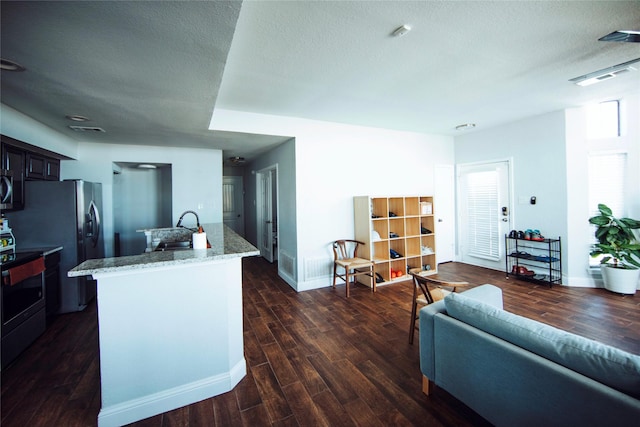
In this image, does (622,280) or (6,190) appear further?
(622,280)

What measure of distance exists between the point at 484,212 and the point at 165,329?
215 inches

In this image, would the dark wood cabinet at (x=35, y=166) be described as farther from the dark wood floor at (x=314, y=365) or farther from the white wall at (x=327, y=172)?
the white wall at (x=327, y=172)

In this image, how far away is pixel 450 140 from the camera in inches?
228

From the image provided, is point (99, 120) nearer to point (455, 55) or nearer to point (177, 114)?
point (177, 114)

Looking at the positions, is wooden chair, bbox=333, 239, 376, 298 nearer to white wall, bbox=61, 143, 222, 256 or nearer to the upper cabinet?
white wall, bbox=61, 143, 222, 256

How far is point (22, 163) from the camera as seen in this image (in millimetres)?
3096

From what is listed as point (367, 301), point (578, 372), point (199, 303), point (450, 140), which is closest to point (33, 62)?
point (199, 303)

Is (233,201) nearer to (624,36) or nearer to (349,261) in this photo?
(349,261)

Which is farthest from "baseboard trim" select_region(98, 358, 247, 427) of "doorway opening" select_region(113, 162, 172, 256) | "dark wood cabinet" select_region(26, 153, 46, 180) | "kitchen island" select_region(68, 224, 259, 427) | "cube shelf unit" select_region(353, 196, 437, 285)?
"doorway opening" select_region(113, 162, 172, 256)

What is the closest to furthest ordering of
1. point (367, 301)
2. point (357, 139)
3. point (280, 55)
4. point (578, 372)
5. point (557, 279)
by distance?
point (578, 372), point (280, 55), point (367, 301), point (557, 279), point (357, 139)

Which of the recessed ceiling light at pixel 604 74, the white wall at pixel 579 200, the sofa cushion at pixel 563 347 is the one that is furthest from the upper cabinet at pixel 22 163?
the white wall at pixel 579 200

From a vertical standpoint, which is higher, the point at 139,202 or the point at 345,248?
the point at 139,202

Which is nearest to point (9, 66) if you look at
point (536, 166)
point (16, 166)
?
point (16, 166)

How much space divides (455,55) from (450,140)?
3.63 meters
